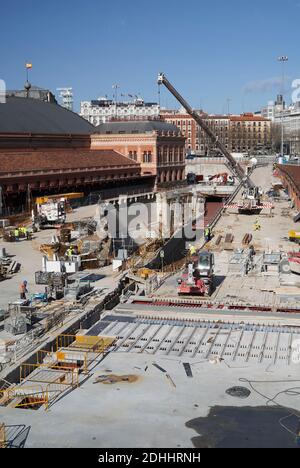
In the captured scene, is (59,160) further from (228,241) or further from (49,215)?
(228,241)

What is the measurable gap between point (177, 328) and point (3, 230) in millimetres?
21202

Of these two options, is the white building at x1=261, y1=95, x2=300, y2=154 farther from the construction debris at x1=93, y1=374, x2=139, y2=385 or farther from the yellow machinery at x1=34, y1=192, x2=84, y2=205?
the construction debris at x1=93, y1=374, x2=139, y2=385

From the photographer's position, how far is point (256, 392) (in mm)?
12711

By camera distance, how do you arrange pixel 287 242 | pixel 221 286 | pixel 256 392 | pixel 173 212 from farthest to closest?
pixel 173 212 < pixel 287 242 < pixel 221 286 < pixel 256 392

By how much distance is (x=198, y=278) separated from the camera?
2223 centimetres

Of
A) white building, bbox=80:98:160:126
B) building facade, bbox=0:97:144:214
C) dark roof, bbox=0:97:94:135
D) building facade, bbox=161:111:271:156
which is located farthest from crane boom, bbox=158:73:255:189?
white building, bbox=80:98:160:126

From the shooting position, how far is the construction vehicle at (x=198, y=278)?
21688 mm

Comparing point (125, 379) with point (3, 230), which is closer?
point (125, 379)

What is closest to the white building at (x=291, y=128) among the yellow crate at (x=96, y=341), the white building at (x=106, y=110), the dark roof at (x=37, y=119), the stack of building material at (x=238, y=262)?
the white building at (x=106, y=110)

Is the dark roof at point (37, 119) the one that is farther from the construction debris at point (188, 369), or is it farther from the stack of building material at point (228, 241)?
the construction debris at point (188, 369)

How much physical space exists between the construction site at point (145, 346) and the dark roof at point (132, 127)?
3280 cm

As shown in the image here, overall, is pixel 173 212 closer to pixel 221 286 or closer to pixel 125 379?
pixel 221 286

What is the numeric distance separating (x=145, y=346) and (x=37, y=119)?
47974 mm
